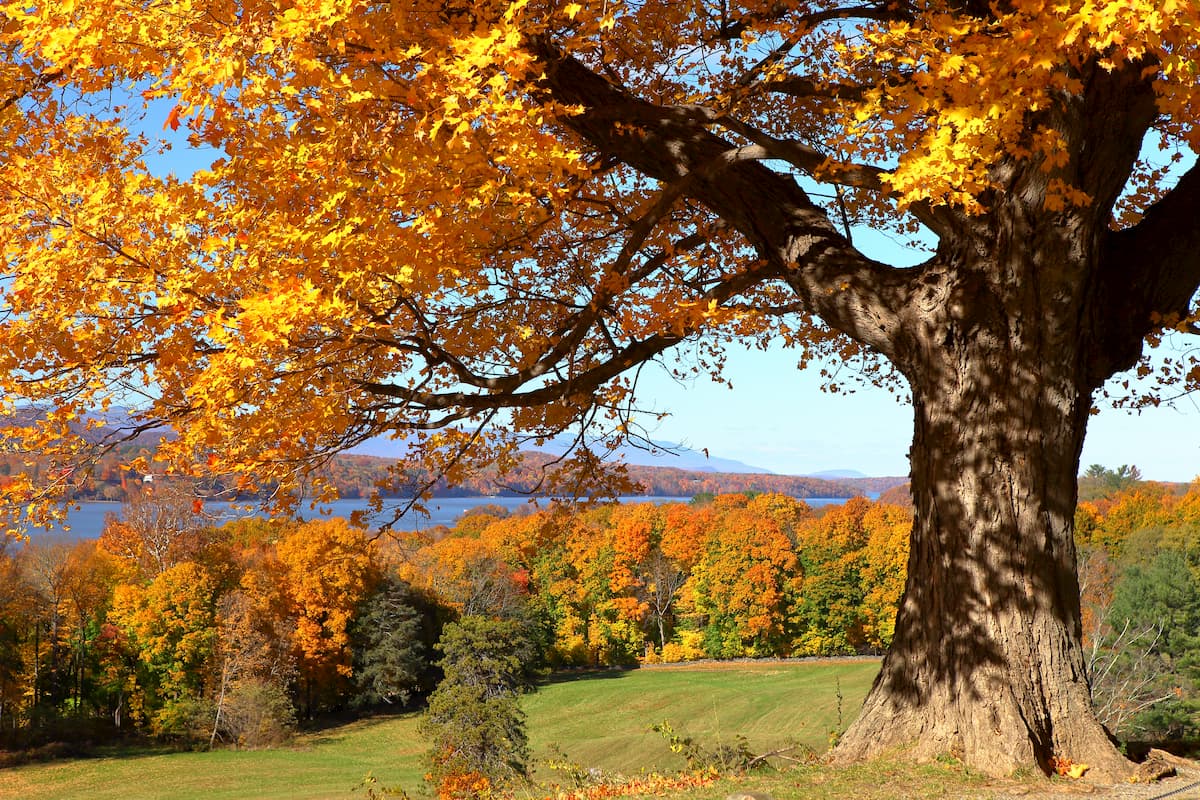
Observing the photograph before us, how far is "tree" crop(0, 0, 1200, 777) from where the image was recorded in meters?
4.42

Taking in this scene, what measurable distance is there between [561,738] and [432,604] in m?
10.5

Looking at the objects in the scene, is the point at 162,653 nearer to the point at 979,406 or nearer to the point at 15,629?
the point at 15,629

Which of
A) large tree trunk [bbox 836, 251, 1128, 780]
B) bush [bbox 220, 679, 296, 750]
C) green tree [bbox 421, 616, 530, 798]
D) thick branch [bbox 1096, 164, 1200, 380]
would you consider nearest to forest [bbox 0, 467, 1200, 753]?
bush [bbox 220, 679, 296, 750]

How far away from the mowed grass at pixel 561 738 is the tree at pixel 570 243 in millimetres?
16540

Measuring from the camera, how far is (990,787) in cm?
519

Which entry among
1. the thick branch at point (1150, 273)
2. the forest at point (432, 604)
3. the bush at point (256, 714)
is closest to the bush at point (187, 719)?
the forest at point (432, 604)

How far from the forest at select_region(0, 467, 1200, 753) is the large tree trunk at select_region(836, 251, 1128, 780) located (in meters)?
18.0

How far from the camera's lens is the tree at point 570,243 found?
4.42 m

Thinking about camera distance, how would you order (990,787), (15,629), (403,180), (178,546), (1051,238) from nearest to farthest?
(403,180)
(990,787)
(1051,238)
(15,629)
(178,546)

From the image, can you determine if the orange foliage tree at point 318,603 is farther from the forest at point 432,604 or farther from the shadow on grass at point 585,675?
the shadow on grass at point 585,675

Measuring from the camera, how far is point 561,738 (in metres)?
33.3

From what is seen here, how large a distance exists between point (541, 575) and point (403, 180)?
44.7 meters

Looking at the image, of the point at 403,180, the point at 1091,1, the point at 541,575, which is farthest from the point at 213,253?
the point at 541,575

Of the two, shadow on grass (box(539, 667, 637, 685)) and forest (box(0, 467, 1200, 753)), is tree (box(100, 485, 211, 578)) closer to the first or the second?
forest (box(0, 467, 1200, 753))
